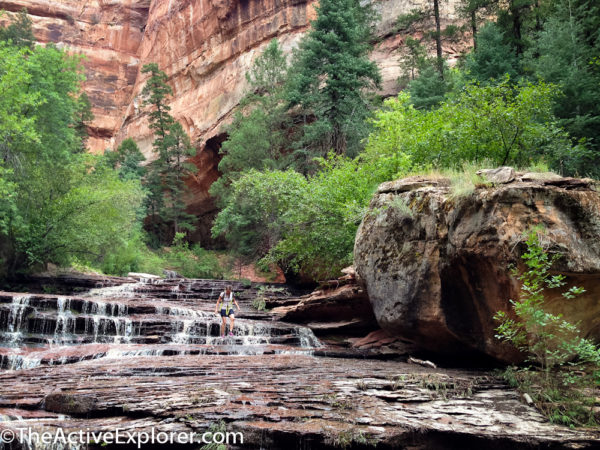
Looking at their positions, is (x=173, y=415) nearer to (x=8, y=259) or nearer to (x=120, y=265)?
(x=8, y=259)

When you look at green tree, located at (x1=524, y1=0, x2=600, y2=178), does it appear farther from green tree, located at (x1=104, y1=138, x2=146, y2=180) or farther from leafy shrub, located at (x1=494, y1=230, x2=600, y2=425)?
green tree, located at (x1=104, y1=138, x2=146, y2=180)

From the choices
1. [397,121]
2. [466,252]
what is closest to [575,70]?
[397,121]

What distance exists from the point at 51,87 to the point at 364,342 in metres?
21.0

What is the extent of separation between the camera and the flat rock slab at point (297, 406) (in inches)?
187

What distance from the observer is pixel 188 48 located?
4306 centimetres

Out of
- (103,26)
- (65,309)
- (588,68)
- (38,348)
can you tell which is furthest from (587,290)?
(103,26)

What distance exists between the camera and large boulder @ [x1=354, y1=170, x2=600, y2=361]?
664 centimetres

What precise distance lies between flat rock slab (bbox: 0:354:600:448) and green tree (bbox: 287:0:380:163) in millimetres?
17766

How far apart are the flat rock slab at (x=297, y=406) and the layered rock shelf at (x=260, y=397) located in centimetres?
1

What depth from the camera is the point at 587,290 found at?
6719 mm

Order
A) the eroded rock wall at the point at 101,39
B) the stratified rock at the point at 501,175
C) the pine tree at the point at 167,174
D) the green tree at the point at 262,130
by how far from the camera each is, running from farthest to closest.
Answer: the eroded rock wall at the point at 101,39 < the pine tree at the point at 167,174 < the green tree at the point at 262,130 < the stratified rock at the point at 501,175

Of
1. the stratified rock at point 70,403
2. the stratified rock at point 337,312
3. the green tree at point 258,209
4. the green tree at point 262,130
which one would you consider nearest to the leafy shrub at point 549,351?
the stratified rock at point 337,312

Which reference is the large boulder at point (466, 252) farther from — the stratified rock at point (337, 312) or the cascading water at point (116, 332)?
the cascading water at point (116, 332)

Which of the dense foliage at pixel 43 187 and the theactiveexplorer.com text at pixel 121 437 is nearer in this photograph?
the theactiveexplorer.com text at pixel 121 437
